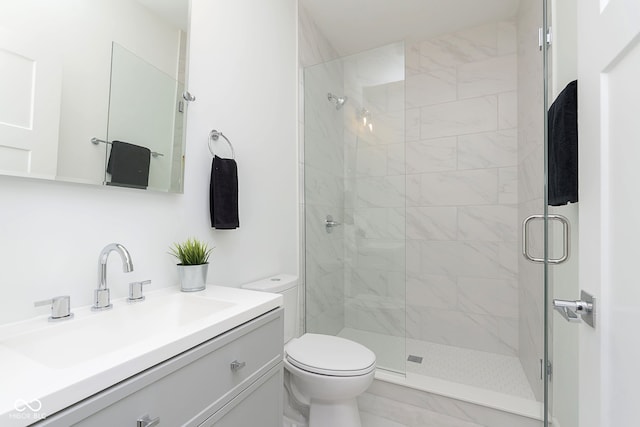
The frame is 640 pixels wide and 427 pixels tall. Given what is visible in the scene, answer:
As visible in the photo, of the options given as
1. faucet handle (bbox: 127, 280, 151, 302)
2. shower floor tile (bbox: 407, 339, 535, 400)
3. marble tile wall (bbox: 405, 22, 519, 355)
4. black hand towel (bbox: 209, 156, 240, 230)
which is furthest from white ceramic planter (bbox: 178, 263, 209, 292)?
marble tile wall (bbox: 405, 22, 519, 355)

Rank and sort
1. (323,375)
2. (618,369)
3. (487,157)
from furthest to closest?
(487,157), (323,375), (618,369)

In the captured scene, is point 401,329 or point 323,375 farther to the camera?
point 401,329

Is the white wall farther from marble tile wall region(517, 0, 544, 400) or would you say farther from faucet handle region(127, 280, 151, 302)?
marble tile wall region(517, 0, 544, 400)

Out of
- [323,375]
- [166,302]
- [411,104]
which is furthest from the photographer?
[411,104]

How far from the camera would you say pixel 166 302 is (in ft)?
3.54

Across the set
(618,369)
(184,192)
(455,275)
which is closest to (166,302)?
(184,192)

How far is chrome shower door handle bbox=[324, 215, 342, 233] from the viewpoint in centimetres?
229

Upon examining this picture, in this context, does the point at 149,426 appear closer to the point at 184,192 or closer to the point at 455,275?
the point at 184,192

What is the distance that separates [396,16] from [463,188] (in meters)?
1.46

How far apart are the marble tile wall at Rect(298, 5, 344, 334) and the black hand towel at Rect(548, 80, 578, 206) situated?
1.45 m

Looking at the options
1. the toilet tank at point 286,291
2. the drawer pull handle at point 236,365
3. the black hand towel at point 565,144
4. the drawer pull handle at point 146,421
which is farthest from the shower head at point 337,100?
the drawer pull handle at point 146,421

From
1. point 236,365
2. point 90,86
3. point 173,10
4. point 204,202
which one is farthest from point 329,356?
point 173,10

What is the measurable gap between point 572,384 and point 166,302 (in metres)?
1.52

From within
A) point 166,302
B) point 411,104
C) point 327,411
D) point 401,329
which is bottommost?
point 327,411
